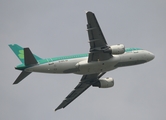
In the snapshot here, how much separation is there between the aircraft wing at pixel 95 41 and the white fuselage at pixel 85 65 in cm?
100

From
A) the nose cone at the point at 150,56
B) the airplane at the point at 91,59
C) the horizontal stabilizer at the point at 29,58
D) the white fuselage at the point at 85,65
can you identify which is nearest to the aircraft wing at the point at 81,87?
the airplane at the point at 91,59

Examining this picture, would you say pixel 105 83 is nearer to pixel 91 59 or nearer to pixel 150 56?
pixel 150 56

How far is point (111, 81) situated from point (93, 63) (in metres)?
10.5

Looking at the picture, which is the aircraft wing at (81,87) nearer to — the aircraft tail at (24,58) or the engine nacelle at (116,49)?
the engine nacelle at (116,49)

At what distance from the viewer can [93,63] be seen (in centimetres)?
6419

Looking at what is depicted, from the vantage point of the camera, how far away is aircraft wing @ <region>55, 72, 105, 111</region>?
241 ft

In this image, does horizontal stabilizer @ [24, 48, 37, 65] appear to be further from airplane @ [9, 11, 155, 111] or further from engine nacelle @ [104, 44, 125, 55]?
engine nacelle @ [104, 44, 125, 55]

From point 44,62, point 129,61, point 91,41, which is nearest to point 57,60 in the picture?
point 44,62

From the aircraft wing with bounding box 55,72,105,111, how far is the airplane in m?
3.40

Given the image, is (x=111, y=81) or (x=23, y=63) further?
(x=111, y=81)

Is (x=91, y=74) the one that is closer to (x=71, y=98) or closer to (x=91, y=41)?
(x=71, y=98)

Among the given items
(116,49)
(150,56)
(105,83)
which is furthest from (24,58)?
(150,56)

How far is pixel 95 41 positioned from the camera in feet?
201

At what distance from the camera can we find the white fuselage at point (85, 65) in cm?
6272
